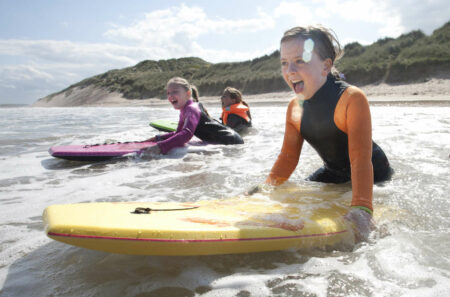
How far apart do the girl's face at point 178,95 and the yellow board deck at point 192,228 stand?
9.85 feet

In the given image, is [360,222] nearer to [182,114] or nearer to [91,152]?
[182,114]

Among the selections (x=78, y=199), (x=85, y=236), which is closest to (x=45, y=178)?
(x=78, y=199)

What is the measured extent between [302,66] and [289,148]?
0.71 m

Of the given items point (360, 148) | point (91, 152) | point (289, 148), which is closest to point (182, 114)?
point (91, 152)

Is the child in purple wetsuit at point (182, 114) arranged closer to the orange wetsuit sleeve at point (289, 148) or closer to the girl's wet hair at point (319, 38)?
the orange wetsuit sleeve at point (289, 148)

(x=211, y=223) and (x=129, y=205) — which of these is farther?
(x=129, y=205)

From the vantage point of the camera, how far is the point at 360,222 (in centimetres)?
188

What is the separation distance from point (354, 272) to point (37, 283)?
57.5 inches

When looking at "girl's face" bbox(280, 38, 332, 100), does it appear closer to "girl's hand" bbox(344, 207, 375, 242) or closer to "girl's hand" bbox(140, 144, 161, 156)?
"girl's hand" bbox(344, 207, 375, 242)

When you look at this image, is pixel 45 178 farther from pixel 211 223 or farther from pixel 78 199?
pixel 211 223

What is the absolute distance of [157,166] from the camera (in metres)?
4.40

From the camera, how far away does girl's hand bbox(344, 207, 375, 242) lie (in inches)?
73.4

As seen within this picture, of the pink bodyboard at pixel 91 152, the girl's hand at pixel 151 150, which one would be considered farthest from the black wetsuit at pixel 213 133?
the pink bodyboard at pixel 91 152

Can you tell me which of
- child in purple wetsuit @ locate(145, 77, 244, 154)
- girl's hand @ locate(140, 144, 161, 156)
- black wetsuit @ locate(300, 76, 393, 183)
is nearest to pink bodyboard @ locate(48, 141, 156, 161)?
girl's hand @ locate(140, 144, 161, 156)
